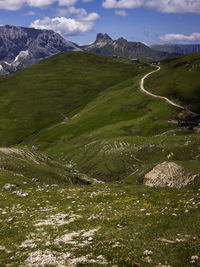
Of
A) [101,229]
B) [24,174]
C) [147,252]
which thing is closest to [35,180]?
[24,174]

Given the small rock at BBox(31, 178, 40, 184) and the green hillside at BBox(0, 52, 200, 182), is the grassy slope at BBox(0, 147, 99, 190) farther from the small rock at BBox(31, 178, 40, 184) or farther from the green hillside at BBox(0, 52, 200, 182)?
the green hillside at BBox(0, 52, 200, 182)

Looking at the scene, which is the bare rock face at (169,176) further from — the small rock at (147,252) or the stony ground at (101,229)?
the small rock at (147,252)

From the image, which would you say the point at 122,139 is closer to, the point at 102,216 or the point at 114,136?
the point at 114,136

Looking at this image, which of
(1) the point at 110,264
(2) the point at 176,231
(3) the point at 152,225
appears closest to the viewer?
(1) the point at 110,264

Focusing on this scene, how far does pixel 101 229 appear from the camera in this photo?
20734 millimetres

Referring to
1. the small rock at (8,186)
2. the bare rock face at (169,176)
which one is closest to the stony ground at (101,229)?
the small rock at (8,186)

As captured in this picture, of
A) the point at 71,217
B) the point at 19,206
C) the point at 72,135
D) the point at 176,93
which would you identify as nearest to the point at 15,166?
the point at 19,206

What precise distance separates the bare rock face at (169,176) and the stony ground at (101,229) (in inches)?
244

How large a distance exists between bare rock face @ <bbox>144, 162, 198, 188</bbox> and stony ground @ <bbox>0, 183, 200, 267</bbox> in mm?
6209

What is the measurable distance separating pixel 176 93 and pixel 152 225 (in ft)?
534

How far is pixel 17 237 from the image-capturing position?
813 inches

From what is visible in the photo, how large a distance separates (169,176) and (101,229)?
24.2 m

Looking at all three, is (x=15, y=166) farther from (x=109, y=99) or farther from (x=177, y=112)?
(x=109, y=99)

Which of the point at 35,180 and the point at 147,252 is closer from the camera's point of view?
the point at 147,252
